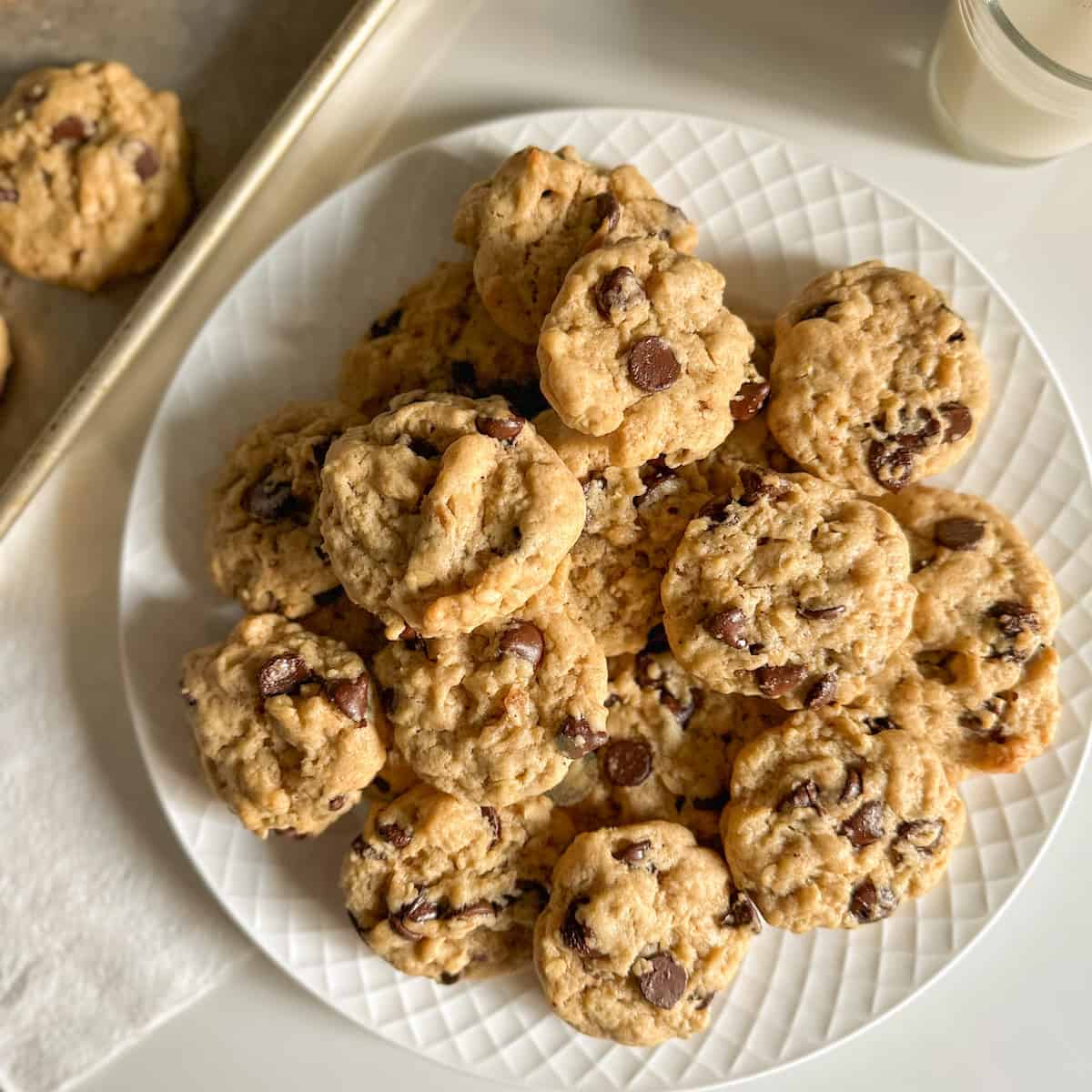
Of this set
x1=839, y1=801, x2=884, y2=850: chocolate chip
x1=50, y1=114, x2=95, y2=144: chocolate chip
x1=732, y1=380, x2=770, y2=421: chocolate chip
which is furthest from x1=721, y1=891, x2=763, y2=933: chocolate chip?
x1=50, y1=114, x2=95, y2=144: chocolate chip

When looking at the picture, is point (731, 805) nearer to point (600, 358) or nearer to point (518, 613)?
point (518, 613)

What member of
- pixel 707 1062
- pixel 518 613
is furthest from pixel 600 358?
pixel 707 1062

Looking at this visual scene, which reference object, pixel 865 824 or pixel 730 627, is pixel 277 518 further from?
pixel 865 824

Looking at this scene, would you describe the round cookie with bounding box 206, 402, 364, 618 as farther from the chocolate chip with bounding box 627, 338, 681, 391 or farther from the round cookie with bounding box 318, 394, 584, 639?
the chocolate chip with bounding box 627, 338, 681, 391

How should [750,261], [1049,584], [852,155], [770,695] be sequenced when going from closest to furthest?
[770,695]
[1049,584]
[750,261]
[852,155]

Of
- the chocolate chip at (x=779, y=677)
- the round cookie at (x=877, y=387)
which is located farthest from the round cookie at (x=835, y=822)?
the round cookie at (x=877, y=387)

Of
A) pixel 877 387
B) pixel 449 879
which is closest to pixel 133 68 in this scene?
pixel 877 387

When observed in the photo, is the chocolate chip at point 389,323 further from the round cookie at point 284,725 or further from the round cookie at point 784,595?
the round cookie at point 784,595
